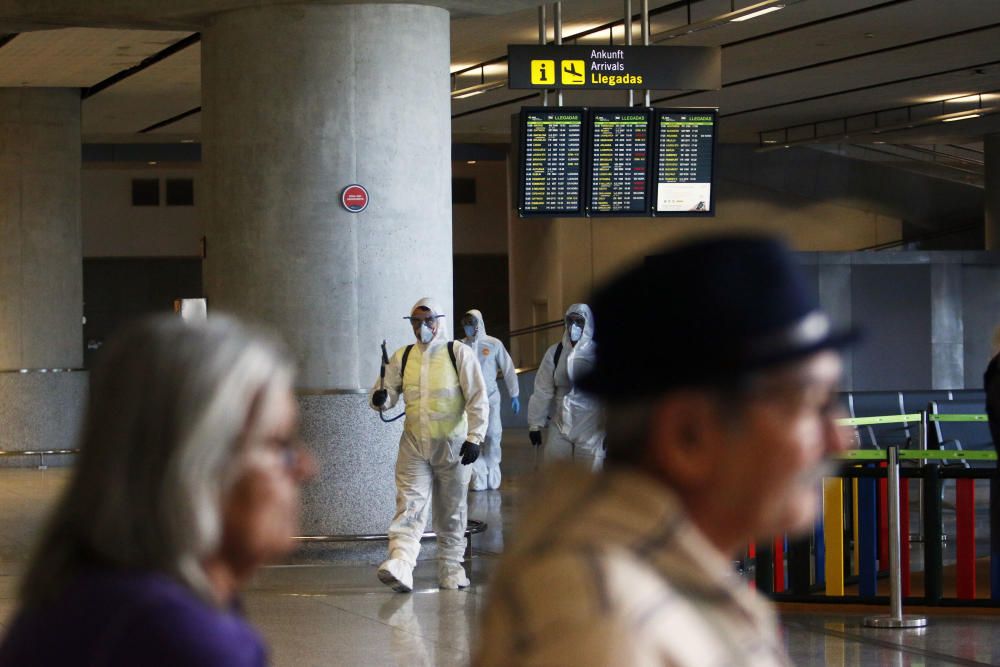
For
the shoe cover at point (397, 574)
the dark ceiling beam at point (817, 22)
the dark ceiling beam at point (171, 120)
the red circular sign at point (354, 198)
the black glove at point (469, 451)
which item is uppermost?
the dark ceiling beam at point (817, 22)

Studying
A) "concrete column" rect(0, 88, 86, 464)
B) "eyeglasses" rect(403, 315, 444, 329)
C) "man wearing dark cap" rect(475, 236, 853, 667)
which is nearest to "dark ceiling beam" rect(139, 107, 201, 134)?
"concrete column" rect(0, 88, 86, 464)

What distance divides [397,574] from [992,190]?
66.2 ft

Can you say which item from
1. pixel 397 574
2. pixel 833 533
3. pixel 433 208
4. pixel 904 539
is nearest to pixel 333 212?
pixel 433 208

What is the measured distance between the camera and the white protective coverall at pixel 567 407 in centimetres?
1171

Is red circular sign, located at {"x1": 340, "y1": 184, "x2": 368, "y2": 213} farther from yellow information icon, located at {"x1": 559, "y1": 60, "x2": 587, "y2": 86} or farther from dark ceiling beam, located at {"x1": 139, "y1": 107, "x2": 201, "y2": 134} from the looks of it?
dark ceiling beam, located at {"x1": 139, "y1": 107, "x2": 201, "y2": 134}

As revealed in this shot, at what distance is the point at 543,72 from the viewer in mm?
12008

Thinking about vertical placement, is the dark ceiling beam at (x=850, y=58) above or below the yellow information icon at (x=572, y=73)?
above

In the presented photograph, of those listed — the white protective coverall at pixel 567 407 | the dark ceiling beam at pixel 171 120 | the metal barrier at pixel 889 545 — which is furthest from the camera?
the dark ceiling beam at pixel 171 120

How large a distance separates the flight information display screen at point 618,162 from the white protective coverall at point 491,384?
2.67 m

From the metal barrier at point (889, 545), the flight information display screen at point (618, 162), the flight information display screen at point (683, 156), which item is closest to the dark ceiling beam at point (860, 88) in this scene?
the flight information display screen at point (683, 156)

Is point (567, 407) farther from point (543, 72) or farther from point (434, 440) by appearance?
point (543, 72)

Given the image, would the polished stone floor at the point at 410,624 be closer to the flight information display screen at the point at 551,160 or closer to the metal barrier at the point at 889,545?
the metal barrier at the point at 889,545

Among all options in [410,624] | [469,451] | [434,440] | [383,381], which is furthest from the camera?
[383,381]

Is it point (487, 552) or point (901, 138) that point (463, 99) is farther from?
A: point (487, 552)
